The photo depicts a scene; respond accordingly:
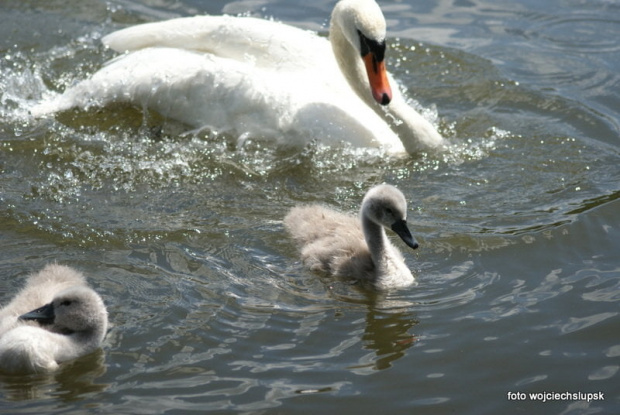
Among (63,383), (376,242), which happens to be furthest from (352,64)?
(63,383)

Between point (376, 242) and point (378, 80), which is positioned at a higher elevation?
point (378, 80)

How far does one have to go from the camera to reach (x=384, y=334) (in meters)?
5.82

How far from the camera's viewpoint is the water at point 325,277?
5.29m

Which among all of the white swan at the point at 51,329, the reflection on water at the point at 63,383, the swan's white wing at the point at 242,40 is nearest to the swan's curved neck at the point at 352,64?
the swan's white wing at the point at 242,40

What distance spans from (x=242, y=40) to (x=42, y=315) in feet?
12.9

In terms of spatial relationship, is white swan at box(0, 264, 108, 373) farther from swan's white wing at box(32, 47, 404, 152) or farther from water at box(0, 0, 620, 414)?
swan's white wing at box(32, 47, 404, 152)

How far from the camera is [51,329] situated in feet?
18.0

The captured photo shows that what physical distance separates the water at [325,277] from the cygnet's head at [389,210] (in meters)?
0.38

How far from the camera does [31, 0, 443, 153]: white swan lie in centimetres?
796

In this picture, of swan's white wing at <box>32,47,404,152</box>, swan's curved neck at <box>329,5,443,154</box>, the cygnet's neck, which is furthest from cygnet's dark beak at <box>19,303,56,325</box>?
swan's curved neck at <box>329,5,443,154</box>

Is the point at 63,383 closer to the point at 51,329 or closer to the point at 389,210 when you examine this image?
the point at 51,329

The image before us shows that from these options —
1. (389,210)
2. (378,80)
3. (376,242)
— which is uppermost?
(378,80)

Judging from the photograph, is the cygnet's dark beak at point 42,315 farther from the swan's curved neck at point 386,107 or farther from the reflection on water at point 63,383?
the swan's curved neck at point 386,107

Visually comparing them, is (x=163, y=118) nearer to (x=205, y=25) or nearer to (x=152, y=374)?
(x=205, y=25)
